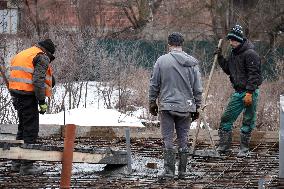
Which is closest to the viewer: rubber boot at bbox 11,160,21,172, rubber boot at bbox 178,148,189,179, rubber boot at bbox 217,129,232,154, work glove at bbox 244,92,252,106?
rubber boot at bbox 178,148,189,179

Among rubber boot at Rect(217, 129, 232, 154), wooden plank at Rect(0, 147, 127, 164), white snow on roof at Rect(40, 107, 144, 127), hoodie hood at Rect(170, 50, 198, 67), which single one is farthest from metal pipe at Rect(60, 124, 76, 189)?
white snow on roof at Rect(40, 107, 144, 127)

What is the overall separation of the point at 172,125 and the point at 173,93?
346 mm

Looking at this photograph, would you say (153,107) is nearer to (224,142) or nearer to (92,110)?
(224,142)

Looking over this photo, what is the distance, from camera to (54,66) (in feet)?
55.8

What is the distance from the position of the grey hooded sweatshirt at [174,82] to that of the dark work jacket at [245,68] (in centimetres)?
160

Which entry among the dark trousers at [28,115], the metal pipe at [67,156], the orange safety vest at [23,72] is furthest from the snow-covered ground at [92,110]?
the metal pipe at [67,156]

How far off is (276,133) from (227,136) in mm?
1344

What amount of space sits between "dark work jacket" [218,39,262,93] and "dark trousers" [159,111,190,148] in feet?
5.34

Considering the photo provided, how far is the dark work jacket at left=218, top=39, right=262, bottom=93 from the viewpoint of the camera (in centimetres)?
932

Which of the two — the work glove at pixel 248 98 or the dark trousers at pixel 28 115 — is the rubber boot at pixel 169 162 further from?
the work glove at pixel 248 98

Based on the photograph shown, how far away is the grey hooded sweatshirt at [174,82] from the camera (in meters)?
7.81

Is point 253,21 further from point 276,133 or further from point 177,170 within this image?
point 177,170

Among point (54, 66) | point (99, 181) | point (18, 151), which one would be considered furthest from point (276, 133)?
point (54, 66)

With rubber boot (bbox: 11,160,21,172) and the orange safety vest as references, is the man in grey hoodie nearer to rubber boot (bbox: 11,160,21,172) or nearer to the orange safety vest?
the orange safety vest
